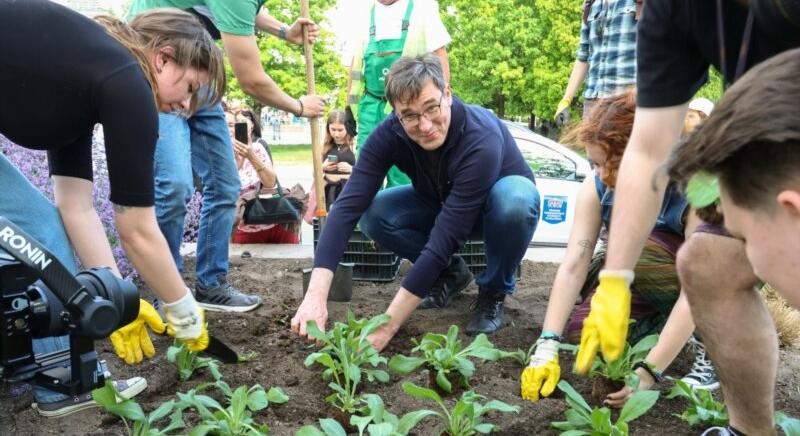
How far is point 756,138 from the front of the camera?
3.44 ft

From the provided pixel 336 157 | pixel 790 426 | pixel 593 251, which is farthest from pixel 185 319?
pixel 336 157

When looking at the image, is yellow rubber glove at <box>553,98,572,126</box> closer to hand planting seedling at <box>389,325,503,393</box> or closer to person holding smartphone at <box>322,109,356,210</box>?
person holding smartphone at <box>322,109,356,210</box>

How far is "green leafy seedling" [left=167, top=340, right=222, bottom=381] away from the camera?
7.95 feet

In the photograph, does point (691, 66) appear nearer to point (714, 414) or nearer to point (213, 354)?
point (714, 414)

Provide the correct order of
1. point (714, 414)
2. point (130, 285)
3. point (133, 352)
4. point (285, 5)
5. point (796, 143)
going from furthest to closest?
point (285, 5)
point (133, 352)
point (714, 414)
point (130, 285)
point (796, 143)

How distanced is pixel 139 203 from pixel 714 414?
1830mm

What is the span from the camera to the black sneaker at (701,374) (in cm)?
255

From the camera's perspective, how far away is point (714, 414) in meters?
2.12

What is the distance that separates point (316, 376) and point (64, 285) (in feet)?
4.23

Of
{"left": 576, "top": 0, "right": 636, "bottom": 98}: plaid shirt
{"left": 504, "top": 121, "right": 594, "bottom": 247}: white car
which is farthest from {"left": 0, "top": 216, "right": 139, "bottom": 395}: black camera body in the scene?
{"left": 504, "top": 121, "right": 594, "bottom": 247}: white car

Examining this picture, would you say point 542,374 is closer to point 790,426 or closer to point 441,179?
point 790,426

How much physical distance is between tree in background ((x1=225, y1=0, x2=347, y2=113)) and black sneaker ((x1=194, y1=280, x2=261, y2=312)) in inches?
858

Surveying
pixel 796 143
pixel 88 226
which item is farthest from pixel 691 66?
pixel 88 226

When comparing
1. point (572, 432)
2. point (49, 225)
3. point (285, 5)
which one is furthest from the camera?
point (285, 5)
